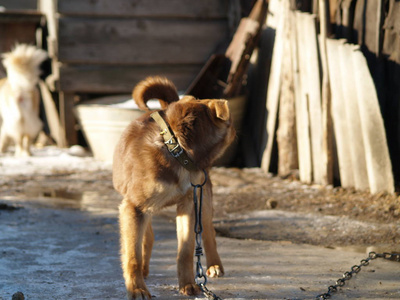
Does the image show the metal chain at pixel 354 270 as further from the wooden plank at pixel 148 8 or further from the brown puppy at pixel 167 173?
the wooden plank at pixel 148 8

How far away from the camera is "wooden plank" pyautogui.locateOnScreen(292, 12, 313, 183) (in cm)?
664

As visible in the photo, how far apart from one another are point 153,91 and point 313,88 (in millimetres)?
3145

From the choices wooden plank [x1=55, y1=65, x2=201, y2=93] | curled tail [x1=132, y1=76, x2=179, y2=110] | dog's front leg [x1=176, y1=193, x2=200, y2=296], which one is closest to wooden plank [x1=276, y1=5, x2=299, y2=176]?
wooden plank [x1=55, y1=65, x2=201, y2=93]

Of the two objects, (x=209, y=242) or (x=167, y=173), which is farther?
(x=209, y=242)

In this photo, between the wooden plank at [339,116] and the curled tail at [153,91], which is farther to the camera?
the wooden plank at [339,116]

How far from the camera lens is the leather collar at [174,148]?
311 centimetres

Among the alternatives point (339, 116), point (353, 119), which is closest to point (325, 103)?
point (339, 116)

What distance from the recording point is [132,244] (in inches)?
128

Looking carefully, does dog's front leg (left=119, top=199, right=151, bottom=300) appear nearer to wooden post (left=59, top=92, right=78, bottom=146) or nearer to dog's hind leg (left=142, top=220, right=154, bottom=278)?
dog's hind leg (left=142, top=220, right=154, bottom=278)

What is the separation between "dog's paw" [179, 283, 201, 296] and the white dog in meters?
6.45

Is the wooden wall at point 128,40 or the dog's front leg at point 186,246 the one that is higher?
the wooden wall at point 128,40

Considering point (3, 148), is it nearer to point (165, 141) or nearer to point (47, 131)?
point (47, 131)

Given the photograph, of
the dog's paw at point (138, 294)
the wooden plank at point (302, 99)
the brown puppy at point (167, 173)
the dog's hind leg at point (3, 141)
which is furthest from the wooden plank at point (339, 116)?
the dog's hind leg at point (3, 141)

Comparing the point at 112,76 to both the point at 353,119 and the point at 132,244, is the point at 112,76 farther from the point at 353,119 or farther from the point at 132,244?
the point at 132,244
